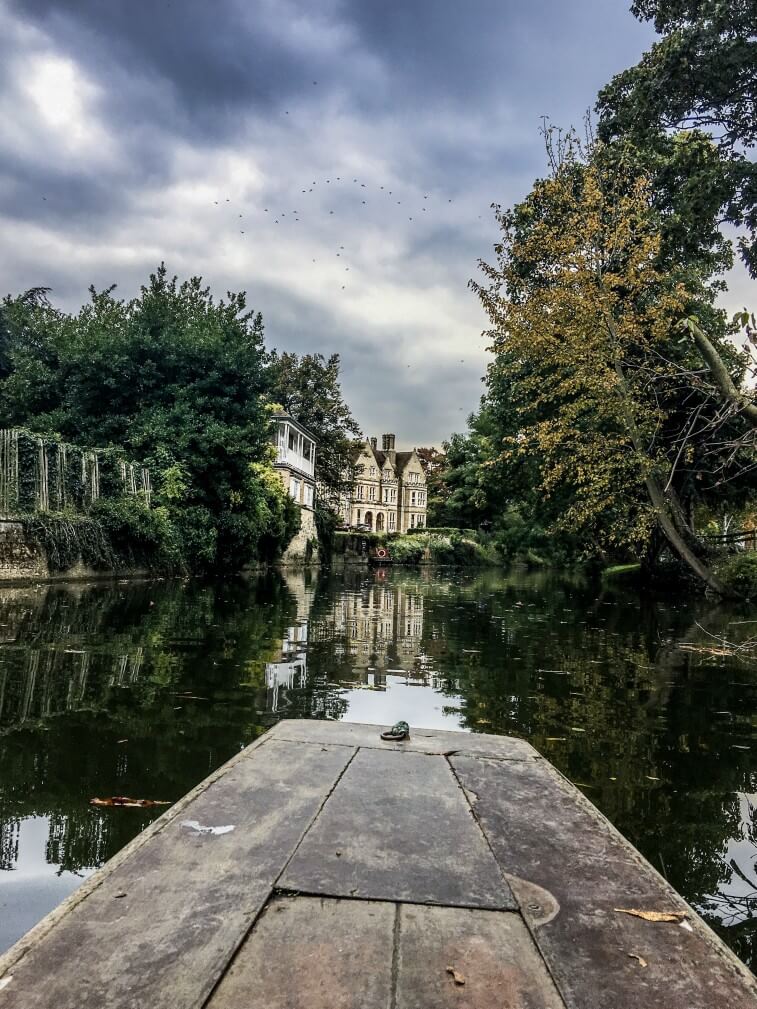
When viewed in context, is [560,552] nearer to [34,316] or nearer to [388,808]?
[34,316]

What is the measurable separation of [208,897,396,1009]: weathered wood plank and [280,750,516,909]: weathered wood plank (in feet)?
0.30

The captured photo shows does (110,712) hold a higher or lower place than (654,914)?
lower

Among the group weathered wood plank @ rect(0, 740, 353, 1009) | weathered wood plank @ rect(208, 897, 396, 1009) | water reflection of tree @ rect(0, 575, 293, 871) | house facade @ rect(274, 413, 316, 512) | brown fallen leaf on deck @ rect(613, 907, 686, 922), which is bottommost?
water reflection of tree @ rect(0, 575, 293, 871)

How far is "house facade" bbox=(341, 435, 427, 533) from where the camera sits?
7956 centimetres

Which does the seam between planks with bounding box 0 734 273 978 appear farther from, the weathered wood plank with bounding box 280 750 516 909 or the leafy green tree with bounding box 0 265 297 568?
the leafy green tree with bounding box 0 265 297 568

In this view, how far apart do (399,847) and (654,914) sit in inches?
27.2

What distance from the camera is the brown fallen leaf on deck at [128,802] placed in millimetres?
3115

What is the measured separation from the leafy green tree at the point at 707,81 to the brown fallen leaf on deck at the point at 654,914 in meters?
15.4

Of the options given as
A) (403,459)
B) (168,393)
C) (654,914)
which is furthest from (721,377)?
(403,459)

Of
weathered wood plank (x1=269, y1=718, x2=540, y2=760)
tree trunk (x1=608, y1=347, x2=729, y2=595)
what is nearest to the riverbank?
tree trunk (x1=608, y1=347, x2=729, y2=595)

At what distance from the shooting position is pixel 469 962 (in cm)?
139

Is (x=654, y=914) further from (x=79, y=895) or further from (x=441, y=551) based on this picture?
(x=441, y=551)

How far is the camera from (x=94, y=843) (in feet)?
9.02

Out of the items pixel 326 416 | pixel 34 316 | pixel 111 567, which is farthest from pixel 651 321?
pixel 326 416
